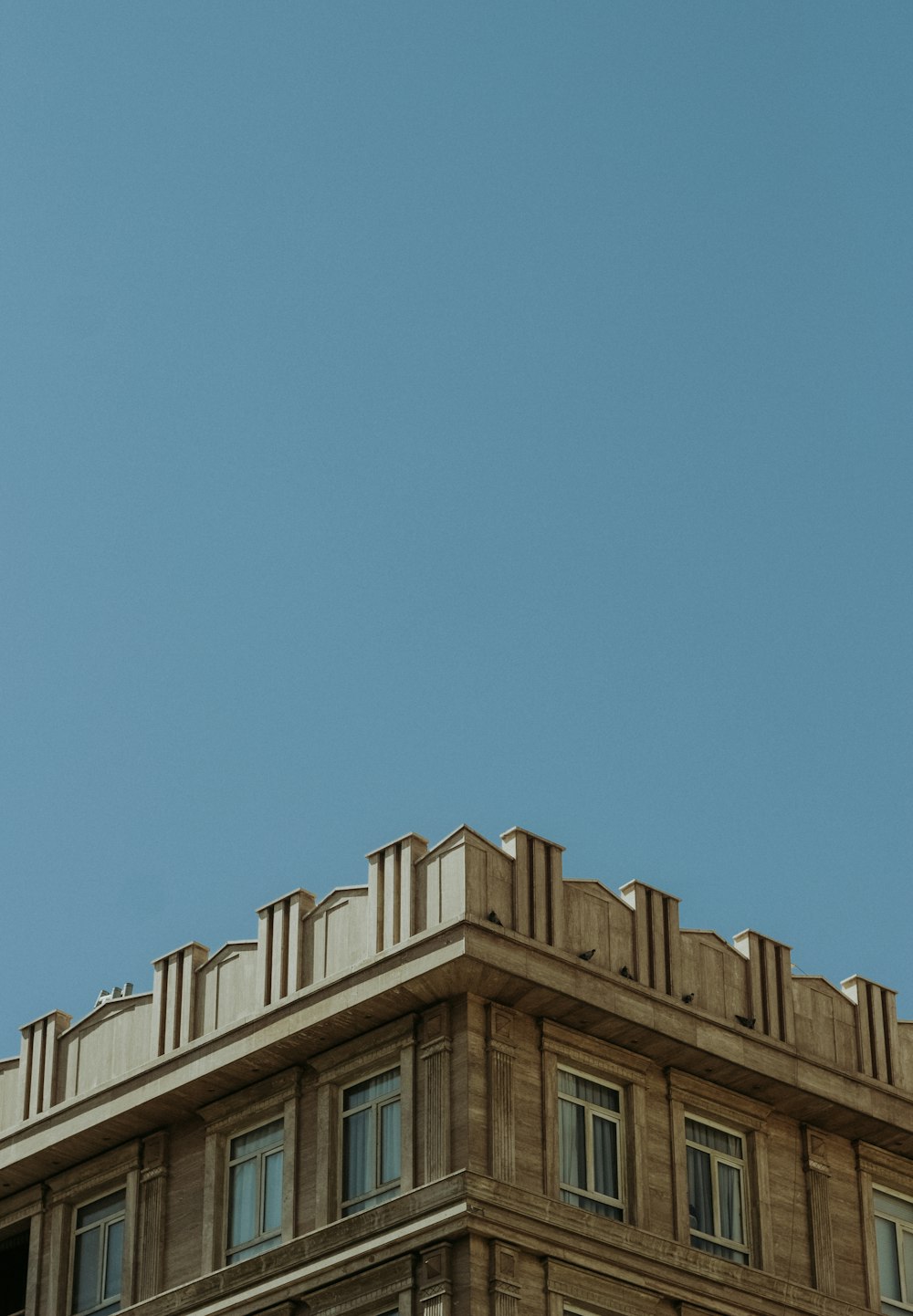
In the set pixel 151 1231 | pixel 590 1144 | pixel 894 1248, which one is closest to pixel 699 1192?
pixel 590 1144

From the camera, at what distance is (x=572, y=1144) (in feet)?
154

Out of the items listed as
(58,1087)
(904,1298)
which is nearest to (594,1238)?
(904,1298)

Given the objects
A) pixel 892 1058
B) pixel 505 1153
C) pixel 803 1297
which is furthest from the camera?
pixel 892 1058

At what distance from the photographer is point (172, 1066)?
50094 millimetres

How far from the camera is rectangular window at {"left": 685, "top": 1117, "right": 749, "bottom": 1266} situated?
4828cm

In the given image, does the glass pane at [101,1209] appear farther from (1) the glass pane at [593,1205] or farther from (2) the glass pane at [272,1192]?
(1) the glass pane at [593,1205]

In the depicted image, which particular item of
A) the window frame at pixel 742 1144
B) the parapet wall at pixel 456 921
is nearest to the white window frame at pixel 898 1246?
the parapet wall at pixel 456 921

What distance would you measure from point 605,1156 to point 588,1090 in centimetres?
114

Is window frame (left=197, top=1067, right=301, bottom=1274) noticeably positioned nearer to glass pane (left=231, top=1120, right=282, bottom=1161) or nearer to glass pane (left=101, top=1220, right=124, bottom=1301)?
glass pane (left=231, top=1120, right=282, bottom=1161)

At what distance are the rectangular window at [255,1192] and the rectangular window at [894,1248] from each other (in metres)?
11.0

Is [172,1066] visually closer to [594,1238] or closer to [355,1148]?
[355,1148]

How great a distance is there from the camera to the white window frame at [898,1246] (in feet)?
167

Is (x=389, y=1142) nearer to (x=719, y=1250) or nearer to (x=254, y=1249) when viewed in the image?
(x=254, y=1249)

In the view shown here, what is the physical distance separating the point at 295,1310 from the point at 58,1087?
841cm
